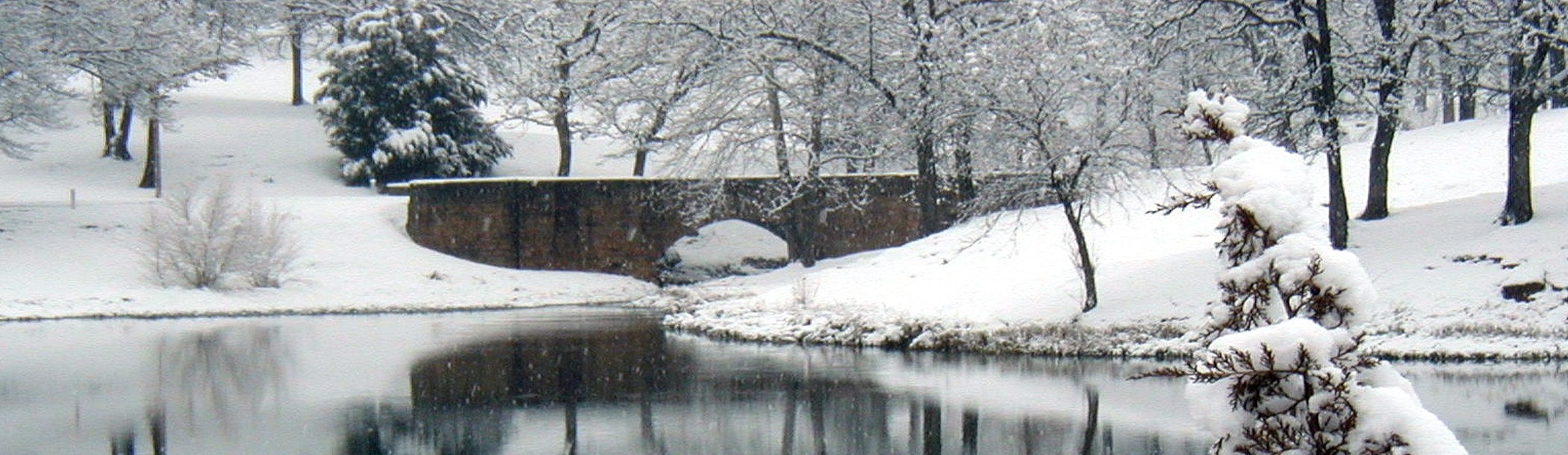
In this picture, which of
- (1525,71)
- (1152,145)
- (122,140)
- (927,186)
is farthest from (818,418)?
(122,140)

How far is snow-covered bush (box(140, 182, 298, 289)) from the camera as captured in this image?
115 feet

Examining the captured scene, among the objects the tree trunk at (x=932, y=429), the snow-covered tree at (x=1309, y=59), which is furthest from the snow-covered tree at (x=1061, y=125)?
the tree trunk at (x=932, y=429)

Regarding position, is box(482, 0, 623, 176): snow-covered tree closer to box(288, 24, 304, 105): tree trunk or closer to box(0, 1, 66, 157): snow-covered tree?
box(288, 24, 304, 105): tree trunk

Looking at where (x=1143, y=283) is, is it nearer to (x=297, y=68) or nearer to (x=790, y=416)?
(x=790, y=416)

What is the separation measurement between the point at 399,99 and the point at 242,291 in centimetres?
1356

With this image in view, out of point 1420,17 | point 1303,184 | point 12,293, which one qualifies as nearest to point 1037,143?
point 1420,17

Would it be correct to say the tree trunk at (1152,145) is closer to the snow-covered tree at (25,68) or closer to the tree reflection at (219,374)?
the tree reflection at (219,374)

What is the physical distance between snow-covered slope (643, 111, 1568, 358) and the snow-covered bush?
9.29 metres

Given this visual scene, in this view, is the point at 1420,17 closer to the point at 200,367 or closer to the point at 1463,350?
the point at 1463,350

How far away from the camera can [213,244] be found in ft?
116

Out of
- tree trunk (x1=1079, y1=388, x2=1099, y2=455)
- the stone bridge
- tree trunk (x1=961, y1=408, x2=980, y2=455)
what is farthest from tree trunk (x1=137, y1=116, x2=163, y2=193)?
tree trunk (x1=961, y1=408, x2=980, y2=455)

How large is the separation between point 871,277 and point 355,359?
912 cm

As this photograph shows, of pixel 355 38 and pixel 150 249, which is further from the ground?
pixel 355 38

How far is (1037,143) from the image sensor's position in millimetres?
24406
